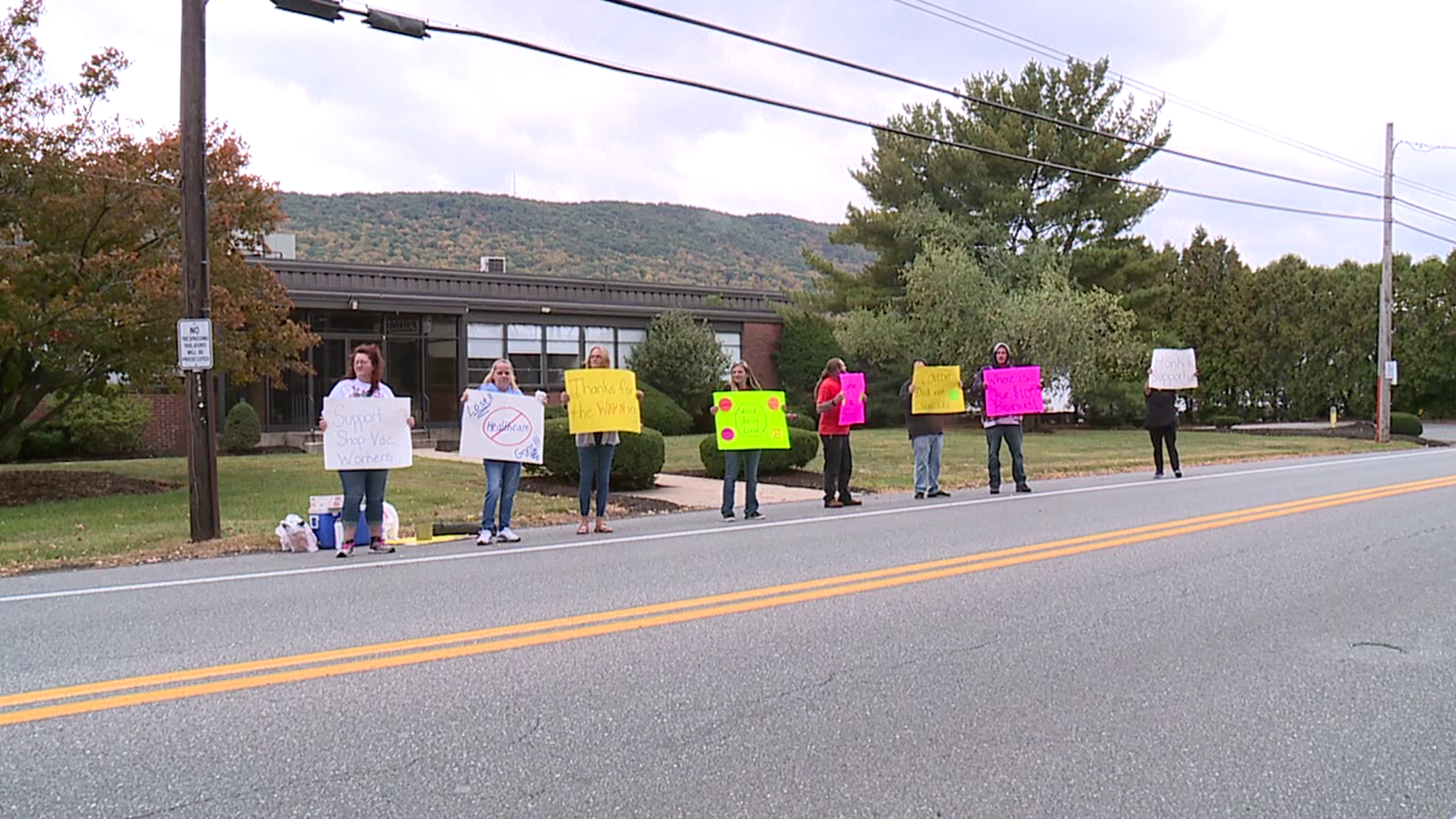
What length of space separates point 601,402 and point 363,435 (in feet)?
7.84

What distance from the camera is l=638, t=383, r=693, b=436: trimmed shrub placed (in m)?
28.7

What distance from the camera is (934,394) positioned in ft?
47.5

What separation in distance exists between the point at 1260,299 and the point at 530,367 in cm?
3100

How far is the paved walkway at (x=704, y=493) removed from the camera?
46.3 feet

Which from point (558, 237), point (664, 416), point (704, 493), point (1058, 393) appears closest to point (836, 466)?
point (704, 493)

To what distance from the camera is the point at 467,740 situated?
4.32 meters

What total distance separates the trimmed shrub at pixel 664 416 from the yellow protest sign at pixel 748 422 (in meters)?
15.4

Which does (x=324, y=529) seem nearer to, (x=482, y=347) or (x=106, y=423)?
(x=106, y=423)

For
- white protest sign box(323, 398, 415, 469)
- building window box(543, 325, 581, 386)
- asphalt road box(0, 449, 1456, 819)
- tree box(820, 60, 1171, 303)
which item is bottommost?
asphalt road box(0, 449, 1456, 819)

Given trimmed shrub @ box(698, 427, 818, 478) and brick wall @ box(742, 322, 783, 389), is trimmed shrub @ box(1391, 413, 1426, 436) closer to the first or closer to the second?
brick wall @ box(742, 322, 783, 389)

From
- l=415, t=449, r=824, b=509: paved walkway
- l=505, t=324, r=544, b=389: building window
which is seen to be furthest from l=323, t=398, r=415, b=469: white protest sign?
l=505, t=324, r=544, b=389: building window

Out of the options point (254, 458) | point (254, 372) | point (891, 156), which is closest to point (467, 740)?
point (254, 372)

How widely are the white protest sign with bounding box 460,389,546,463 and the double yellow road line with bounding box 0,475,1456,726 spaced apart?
4.13 metres

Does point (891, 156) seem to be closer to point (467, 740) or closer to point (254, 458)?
point (254, 458)
